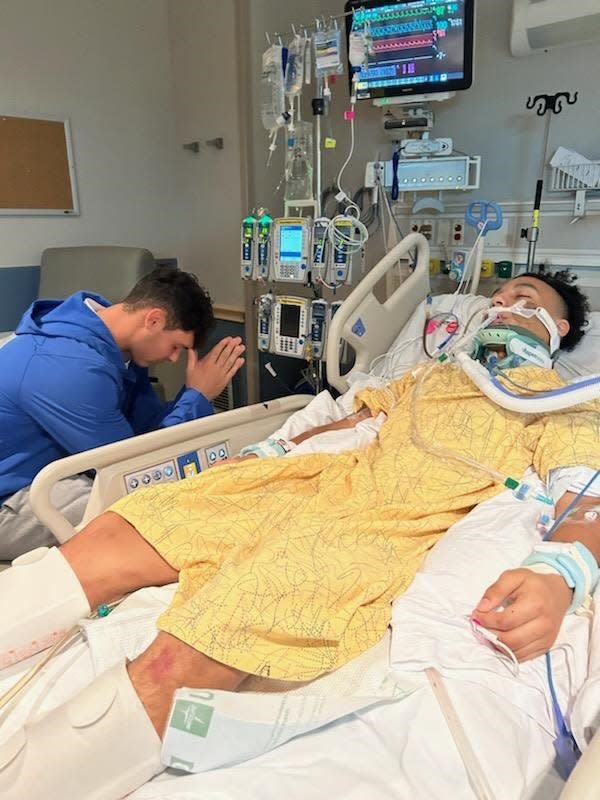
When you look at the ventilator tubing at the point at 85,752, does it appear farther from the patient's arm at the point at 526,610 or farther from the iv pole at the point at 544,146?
the iv pole at the point at 544,146

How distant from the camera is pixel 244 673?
3.29 ft

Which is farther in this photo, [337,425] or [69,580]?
[337,425]

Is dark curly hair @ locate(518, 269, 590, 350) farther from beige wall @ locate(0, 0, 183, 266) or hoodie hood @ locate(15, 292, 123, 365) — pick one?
beige wall @ locate(0, 0, 183, 266)

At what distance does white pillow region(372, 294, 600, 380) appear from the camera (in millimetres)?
2051

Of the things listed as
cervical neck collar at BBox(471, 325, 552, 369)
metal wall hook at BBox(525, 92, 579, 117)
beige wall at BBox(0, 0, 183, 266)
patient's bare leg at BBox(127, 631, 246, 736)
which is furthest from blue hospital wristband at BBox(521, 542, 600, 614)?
beige wall at BBox(0, 0, 183, 266)

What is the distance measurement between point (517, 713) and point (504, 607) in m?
0.16

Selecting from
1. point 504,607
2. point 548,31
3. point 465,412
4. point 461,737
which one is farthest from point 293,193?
point 461,737

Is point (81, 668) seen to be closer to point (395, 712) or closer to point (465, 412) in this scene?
point (395, 712)

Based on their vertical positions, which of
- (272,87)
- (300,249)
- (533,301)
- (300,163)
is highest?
(272,87)

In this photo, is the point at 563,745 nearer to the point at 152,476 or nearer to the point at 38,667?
the point at 38,667

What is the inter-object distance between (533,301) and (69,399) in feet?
4.55

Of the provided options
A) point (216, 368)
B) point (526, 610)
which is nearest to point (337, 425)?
point (216, 368)

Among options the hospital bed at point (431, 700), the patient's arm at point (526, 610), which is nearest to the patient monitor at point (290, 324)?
the hospital bed at point (431, 700)

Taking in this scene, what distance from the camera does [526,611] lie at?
1.02 m
